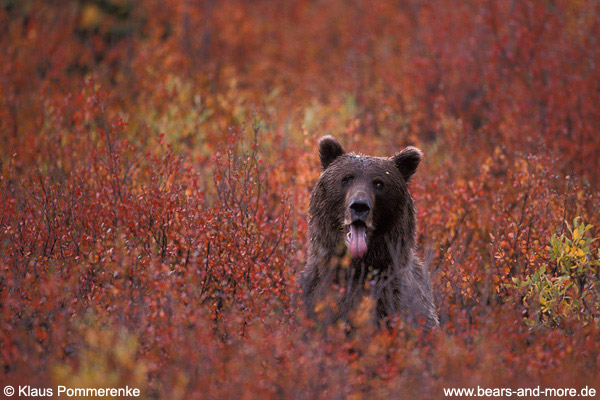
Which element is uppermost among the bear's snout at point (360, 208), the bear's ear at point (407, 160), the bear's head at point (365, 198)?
the bear's ear at point (407, 160)

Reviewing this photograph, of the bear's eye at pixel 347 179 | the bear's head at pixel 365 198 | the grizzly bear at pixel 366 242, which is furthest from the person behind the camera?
the bear's eye at pixel 347 179

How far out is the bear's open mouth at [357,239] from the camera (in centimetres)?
582

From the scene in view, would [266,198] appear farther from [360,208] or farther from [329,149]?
[360,208]

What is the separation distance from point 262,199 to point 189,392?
4.24 metres

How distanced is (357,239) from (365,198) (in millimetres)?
340

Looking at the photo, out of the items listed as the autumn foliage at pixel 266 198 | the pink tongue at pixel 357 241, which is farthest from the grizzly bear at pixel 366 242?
the autumn foliage at pixel 266 198

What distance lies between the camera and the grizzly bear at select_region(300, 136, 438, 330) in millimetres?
5723

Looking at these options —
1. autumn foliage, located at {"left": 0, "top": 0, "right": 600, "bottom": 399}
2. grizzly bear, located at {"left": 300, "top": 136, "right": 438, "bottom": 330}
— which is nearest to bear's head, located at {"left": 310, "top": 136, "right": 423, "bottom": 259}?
grizzly bear, located at {"left": 300, "top": 136, "right": 438, "bottom": 330}

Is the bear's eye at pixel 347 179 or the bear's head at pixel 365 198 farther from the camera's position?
the bear's eye at pixel 347 179

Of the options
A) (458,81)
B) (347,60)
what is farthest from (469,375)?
(347,60)

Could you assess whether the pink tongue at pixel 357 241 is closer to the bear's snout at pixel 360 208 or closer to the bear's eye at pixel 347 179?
the bear's snout at pixel 360 208

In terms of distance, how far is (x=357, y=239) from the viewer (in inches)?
230

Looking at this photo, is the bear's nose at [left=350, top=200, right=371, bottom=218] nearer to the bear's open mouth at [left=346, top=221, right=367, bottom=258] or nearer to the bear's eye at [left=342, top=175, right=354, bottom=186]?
the bear's open mouth at [left=346, top=221, right=367, bottom=258]

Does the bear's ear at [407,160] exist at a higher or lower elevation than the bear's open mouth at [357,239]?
higher
